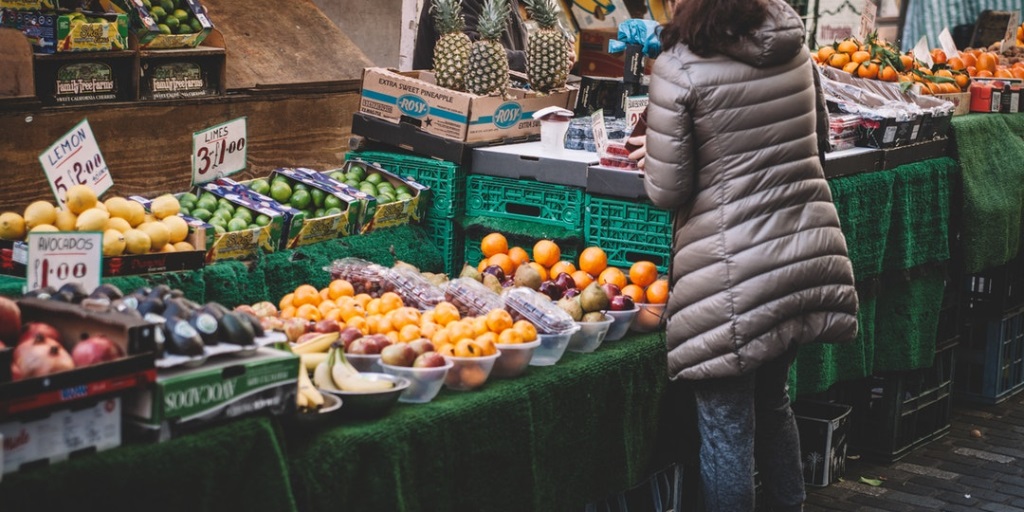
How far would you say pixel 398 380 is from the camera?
3.08 meters

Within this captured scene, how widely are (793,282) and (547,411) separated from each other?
2.97 feet

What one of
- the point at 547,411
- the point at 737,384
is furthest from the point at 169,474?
the point at 737,384

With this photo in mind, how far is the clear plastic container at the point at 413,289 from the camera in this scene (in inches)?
154

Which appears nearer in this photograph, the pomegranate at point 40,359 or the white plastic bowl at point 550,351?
the pomegranate at point 40,359

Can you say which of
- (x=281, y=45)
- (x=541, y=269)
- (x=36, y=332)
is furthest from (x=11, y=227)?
(x=281, y=45)

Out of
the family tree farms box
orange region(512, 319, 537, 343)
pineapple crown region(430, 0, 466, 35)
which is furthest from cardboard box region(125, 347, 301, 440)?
pineapple crown region(430, 0, 466, 35)

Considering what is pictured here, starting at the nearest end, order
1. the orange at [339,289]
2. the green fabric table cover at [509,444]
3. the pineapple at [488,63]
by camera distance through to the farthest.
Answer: the green fabric table cover at [509,444] < the orange at [339,289] < the pineapple at [488,63]

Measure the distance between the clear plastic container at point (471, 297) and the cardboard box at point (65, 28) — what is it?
124 inches

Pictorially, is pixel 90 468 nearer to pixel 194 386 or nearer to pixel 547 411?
pixel 194 386

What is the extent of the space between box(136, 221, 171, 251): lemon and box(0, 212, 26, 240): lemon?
1.22 ft

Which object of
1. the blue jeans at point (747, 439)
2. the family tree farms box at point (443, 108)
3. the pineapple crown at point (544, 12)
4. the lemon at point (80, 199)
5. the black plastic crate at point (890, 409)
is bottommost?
the black plastic crate at point (890, 409)

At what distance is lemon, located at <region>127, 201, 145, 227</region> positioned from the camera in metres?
3.76

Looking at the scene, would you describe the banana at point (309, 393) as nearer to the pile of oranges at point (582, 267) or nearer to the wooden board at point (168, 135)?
the pile of oranges at point (582, 267)

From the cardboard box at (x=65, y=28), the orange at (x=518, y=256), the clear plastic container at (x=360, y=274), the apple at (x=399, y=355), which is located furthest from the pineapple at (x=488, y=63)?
the cardboard box at (x=65, y=28)
